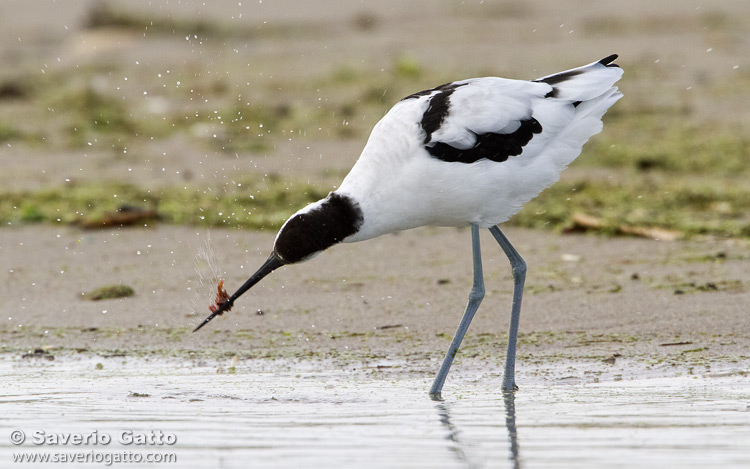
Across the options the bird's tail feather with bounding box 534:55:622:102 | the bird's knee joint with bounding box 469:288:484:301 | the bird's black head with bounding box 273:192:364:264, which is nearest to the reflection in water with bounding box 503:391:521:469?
the bird's knee joint with bounding box 469:288:484:301

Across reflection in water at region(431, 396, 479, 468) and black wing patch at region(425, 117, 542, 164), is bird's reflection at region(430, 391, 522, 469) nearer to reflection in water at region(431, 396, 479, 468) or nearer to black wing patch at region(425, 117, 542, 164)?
reflection in water at region(431, 396, 479, 468)

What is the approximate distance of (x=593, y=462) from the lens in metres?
3.79

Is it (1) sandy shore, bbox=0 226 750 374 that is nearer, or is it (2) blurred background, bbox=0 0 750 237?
(1) sandy shore, bbox=0 226 750 374

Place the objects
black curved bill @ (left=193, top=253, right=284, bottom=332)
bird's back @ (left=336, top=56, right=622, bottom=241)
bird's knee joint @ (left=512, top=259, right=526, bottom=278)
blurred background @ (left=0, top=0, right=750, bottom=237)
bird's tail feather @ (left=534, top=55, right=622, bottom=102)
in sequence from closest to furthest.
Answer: bird's back @ (left=336, top=56, right=622, bottom=241), black curved bill @ (left=193, top=253, right=284, bottom=332), bird's tail feather @ (left=534, top=55, right=622, bottom=102), bird's knee joint @ (left=512, top=259, right=526, bottom=278), blurred background @ (left=0, top=0, right=750, bottom=237)

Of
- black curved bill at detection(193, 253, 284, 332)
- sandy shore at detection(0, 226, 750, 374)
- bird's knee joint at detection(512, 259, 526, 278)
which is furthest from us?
sandy shore at detection(0, 226, 750, 374)

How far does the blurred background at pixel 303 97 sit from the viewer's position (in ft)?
27.9

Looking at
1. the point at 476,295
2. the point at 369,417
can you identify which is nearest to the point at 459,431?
the point at 369,417

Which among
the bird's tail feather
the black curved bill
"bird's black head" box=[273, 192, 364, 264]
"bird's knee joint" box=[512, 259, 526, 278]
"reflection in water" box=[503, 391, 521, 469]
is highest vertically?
the bird's tail feather

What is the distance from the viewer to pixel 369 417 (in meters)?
4.48

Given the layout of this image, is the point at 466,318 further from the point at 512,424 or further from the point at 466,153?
the point at 512,424

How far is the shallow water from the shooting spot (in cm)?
394

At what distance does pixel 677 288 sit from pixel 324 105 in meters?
6.16

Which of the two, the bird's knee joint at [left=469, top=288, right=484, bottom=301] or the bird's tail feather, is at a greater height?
the bird's tail feather

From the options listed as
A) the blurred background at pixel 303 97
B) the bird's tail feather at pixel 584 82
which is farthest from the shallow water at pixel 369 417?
the blurred background at pixel 303 97
